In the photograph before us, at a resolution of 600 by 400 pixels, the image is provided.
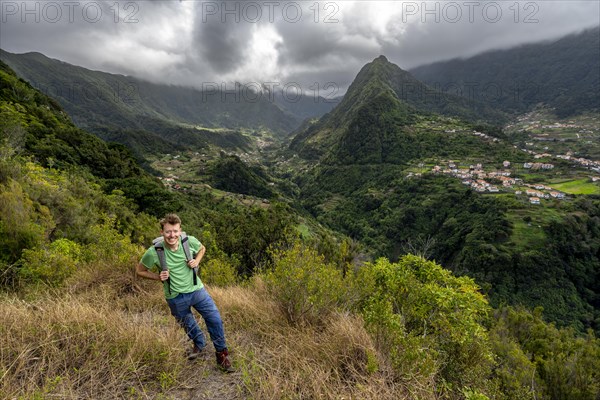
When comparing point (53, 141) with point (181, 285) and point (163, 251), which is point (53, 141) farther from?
point (181, 285)

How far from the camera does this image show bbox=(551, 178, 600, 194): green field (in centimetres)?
8556

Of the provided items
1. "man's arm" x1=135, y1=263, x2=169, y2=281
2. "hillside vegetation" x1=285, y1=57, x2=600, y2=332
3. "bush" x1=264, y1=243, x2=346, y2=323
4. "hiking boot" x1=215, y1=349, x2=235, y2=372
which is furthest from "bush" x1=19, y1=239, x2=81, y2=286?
"hillside vegetation" x1=285, y1=57, x2=600, y2=332

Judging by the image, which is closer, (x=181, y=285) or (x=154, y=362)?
(x=154, y=362)

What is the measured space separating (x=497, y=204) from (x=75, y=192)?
311ft

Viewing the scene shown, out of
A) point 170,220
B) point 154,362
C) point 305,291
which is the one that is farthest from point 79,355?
point 305,291

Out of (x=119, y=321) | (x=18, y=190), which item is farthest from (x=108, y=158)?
(x=119, y=321)

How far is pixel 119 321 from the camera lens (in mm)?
3557

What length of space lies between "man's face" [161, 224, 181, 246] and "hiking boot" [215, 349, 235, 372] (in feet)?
5.01

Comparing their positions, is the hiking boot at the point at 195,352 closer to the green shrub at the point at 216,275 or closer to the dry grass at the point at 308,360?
the dry grass at the point at 308,360

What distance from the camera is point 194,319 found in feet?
12.2

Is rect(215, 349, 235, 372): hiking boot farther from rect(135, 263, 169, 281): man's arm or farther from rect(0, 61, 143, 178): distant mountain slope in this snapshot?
rect(0, 61, 143, 178): distant mountain slope

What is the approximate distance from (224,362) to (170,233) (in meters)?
1.77

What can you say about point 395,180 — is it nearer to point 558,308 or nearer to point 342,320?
point 558,308

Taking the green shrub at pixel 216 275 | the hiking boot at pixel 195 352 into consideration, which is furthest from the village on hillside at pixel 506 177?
the hiking boot at pixel 195 352
